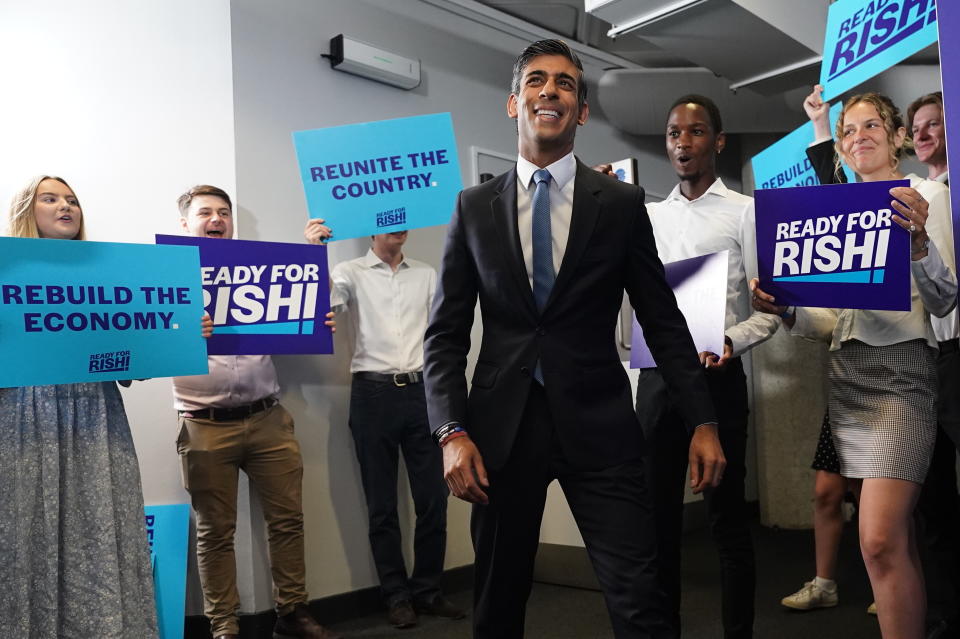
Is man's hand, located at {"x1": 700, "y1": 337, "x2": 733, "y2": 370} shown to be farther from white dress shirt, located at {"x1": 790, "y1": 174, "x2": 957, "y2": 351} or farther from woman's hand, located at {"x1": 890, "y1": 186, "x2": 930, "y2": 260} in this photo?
woman's hand, located at {"x1": 890, "y1": 186, "x2": 930, "y2": 260}

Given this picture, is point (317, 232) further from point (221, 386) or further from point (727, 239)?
point (727, 239)

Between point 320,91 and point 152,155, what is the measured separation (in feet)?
2.81

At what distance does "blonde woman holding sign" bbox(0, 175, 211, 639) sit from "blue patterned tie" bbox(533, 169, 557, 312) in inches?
64.8

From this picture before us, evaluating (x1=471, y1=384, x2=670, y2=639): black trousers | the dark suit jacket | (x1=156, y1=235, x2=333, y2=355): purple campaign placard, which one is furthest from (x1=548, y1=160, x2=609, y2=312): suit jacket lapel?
(x1=156, y1=235, x2=333, y2=355): purple campaign placard

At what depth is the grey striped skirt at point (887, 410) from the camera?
81.4 inches

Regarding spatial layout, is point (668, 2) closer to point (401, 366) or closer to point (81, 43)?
point (401, 366)

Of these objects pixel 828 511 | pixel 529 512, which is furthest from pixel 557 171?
pixel 828 511

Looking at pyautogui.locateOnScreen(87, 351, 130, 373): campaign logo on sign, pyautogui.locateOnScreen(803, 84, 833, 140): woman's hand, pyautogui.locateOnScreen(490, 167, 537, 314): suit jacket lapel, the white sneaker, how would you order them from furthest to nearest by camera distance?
the white sneaker
pyautogui.locateOnScreen(803, 84, 833, 140): woman's hand
pyautogui.locateOnScreen(87, 351, 130, 373): campaign logo on sign
pyautogui.locateOnScreen(490, 167, 537, 314): suit jacket lapel

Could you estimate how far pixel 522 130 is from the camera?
1.80 metres

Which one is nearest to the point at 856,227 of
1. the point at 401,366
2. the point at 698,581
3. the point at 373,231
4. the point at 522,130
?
the point at 522,130

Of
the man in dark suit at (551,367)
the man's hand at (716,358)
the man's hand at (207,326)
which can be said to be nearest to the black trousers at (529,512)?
the man in dark suit at (551,367)

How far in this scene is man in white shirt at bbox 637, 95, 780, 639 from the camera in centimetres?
239

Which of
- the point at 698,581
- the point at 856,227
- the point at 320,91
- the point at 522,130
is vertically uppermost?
the point at 320,91

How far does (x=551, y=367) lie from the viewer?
163 cm
